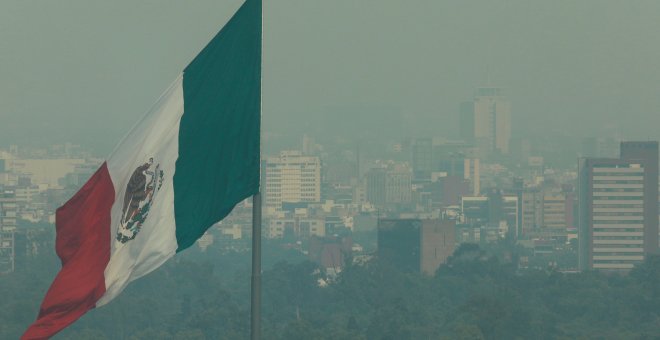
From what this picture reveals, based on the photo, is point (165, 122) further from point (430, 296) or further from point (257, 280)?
point (430, 296)

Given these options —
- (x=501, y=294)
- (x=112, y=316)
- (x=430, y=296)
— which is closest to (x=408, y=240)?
(x=430, y=296)

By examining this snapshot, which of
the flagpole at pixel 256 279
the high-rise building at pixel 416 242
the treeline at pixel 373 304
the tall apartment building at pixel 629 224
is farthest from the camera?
the tall apartment building at pixel 629 224

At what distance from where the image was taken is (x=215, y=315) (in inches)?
4003

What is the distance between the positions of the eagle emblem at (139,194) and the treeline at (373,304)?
72154 mm

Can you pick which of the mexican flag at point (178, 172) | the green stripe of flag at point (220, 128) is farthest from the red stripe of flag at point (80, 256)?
the green stripe of flag at point (220, 128)

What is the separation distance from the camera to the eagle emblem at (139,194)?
1141cm

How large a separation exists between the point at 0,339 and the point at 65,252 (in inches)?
3134

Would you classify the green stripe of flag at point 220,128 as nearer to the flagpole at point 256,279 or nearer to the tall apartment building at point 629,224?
the flagpole at point 256,279

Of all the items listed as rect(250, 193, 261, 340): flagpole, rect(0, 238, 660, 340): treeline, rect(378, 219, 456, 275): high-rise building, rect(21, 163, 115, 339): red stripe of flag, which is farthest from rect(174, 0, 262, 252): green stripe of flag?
rect(378, 219, 456, 275): high-rise building

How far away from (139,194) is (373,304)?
380ft

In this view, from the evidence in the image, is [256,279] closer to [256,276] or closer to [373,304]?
[256,276]

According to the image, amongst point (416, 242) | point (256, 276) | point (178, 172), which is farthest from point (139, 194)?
point (416, 242)

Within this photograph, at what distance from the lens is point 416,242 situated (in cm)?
16550

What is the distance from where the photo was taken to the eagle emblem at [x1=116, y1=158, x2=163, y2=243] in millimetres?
11406
